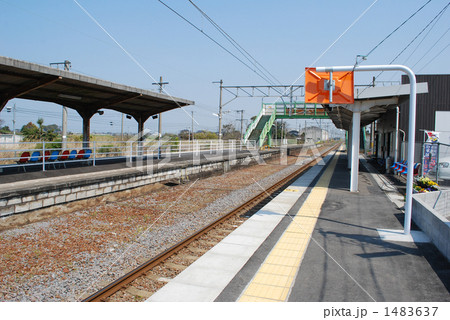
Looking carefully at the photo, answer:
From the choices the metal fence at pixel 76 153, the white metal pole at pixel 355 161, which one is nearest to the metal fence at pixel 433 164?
the white metal pole at pixel 355 161

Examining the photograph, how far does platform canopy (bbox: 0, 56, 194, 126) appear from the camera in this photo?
1030 cm

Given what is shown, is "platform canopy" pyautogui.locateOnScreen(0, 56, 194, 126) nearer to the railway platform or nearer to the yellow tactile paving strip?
the railway platform

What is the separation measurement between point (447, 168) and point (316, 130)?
123 metres

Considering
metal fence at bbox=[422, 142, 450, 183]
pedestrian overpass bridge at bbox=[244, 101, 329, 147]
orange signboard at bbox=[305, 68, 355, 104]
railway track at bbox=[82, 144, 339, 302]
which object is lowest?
railway track at bbox=[82, 144, 339, 302]

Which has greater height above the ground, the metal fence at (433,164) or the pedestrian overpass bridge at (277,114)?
the pedestrian overpass bridge at (277,114)

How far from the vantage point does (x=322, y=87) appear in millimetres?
11070

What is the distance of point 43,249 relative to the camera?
7156 millimetres

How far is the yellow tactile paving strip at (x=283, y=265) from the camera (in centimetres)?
500

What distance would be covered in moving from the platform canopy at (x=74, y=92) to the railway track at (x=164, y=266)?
6628mm

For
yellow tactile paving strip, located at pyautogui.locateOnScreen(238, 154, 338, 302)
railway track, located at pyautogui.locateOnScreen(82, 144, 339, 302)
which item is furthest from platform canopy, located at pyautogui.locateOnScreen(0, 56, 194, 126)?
yellow tactile paving strip, located at pyautogui.locateOnScreen(238, 154, 338, 302)

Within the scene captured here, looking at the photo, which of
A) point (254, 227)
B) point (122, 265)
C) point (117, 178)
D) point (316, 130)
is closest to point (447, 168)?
point (254, 227)

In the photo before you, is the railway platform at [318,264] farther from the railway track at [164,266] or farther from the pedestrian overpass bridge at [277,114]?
the pedestrian overpass bridge at [277,114]

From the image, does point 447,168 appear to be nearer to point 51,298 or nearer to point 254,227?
point 254,227

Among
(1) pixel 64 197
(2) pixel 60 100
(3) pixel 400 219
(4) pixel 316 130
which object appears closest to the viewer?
(3) pixel 400 219
